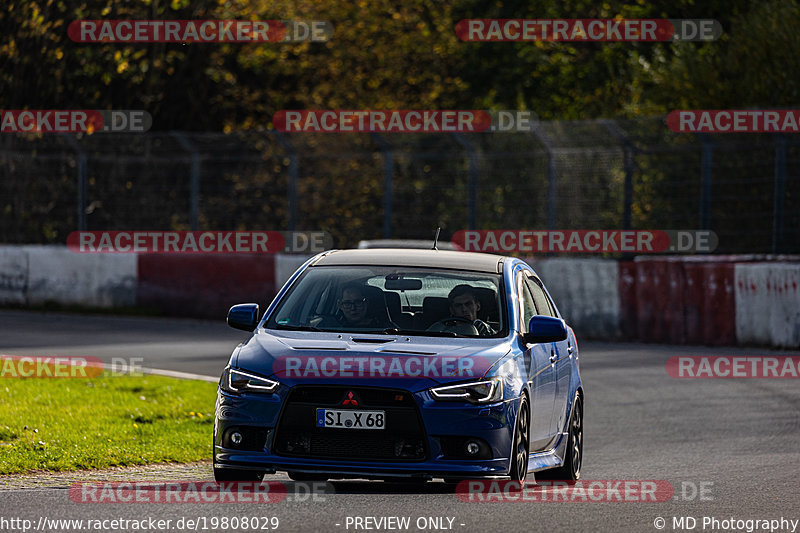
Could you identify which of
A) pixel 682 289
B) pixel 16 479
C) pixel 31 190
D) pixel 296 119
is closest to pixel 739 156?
pixel 682 289

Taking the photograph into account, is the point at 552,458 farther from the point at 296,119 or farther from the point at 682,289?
the point at 296,119

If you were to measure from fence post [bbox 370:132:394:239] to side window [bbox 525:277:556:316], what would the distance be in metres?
14.5

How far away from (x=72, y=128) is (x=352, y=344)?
22.0 m

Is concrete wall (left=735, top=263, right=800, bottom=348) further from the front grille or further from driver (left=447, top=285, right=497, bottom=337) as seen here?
the front grille

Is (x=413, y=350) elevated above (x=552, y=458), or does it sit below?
above

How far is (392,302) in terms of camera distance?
9.73m

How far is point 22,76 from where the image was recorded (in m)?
30.7
